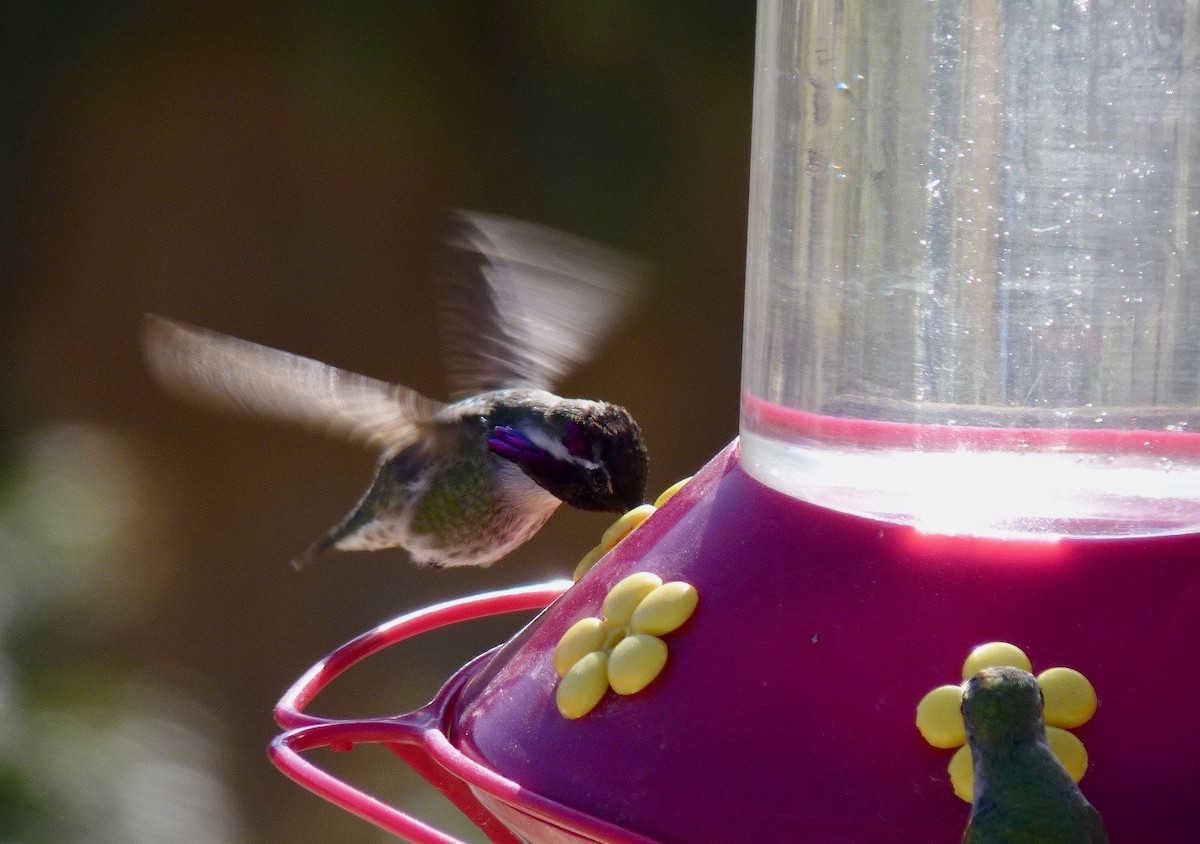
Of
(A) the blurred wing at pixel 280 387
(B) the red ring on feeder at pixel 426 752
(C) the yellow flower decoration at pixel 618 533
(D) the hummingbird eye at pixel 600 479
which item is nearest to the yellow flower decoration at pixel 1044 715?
(B) the red ring on feeder at pixel 426 752

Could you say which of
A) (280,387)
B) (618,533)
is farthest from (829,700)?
(280,387)

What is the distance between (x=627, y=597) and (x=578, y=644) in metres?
0.09

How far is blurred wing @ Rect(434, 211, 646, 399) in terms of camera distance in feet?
12.0

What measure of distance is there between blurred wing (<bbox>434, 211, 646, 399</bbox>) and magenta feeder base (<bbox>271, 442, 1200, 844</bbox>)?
1.90m

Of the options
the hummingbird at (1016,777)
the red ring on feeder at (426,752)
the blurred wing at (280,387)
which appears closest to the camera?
the hummingbird at (1016,777)

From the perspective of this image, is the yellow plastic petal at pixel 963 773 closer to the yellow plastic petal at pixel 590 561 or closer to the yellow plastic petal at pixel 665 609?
the yellow plastic petal at pixel 665 609

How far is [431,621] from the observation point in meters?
2.33

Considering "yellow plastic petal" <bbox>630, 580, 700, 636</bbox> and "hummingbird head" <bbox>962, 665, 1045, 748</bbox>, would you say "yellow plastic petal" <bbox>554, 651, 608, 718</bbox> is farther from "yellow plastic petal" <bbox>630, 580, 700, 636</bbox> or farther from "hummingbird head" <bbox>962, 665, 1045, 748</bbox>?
"hummingbird head" <bbox>962, 665, 1045, 748</bbox>

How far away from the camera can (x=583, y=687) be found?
1.71 meters

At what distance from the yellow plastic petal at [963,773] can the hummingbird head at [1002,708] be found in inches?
1.2

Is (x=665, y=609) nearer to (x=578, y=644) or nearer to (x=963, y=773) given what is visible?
(x=578, y=644)

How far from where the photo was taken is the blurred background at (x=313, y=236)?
661 centimetres

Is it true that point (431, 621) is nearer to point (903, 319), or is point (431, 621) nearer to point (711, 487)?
point (711, 487)

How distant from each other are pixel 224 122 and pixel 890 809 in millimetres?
6183
